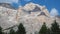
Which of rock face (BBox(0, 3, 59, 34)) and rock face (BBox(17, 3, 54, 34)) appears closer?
rock face (BBox(17, 3, 54, 34))

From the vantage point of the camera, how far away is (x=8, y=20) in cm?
1705

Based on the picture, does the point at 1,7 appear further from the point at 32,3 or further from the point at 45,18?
the point at 45,18

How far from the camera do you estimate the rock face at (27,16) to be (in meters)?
16.6

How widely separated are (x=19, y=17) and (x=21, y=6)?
990 mm

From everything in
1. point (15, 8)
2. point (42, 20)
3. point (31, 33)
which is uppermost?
point (15, 8)

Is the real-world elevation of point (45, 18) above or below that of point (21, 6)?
below

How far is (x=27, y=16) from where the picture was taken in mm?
17047

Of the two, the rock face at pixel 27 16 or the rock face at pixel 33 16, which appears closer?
the rock face at pixel 33 16

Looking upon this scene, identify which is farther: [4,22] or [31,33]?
[4,22]

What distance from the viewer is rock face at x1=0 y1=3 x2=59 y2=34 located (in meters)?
16.6

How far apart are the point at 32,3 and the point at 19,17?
167 centimetres

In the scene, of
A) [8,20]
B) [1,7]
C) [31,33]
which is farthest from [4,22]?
[31,33]

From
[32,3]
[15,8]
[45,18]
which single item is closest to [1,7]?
[15,8]

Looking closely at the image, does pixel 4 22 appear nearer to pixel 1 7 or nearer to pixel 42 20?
pixel 1 7
